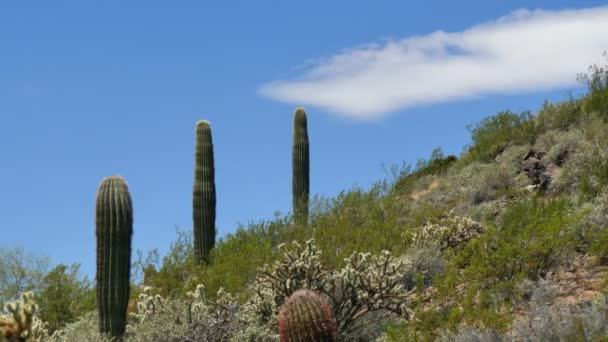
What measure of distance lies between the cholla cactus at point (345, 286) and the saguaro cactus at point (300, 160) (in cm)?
1059

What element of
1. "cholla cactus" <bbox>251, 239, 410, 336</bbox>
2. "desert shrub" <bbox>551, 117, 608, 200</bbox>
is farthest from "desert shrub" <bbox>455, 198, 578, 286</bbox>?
"desert shrub" <bbox>551, 117, 608, 200</bbox>

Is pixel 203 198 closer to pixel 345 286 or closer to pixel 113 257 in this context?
pixel 113 257

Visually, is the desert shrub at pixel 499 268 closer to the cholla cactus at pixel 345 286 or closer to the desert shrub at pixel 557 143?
the cholla cactus at pixel 345 286

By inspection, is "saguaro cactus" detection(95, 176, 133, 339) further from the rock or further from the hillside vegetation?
the rock

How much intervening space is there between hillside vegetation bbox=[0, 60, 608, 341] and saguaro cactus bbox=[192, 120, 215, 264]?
332mm

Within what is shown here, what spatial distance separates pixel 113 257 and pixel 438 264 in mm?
5508

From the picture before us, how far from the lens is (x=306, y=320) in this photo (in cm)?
Answer: 933

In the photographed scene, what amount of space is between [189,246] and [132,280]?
68.7 inches

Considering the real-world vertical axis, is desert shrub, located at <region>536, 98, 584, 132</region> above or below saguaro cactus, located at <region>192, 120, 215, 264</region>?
above

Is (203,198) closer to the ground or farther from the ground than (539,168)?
closer to the ground

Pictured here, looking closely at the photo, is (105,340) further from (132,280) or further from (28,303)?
(132,280)

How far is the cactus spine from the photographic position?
935cm

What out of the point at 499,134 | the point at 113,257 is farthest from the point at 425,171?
the point at 113,257

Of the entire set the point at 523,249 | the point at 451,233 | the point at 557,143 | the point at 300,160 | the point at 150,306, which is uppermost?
the point at 300,160
